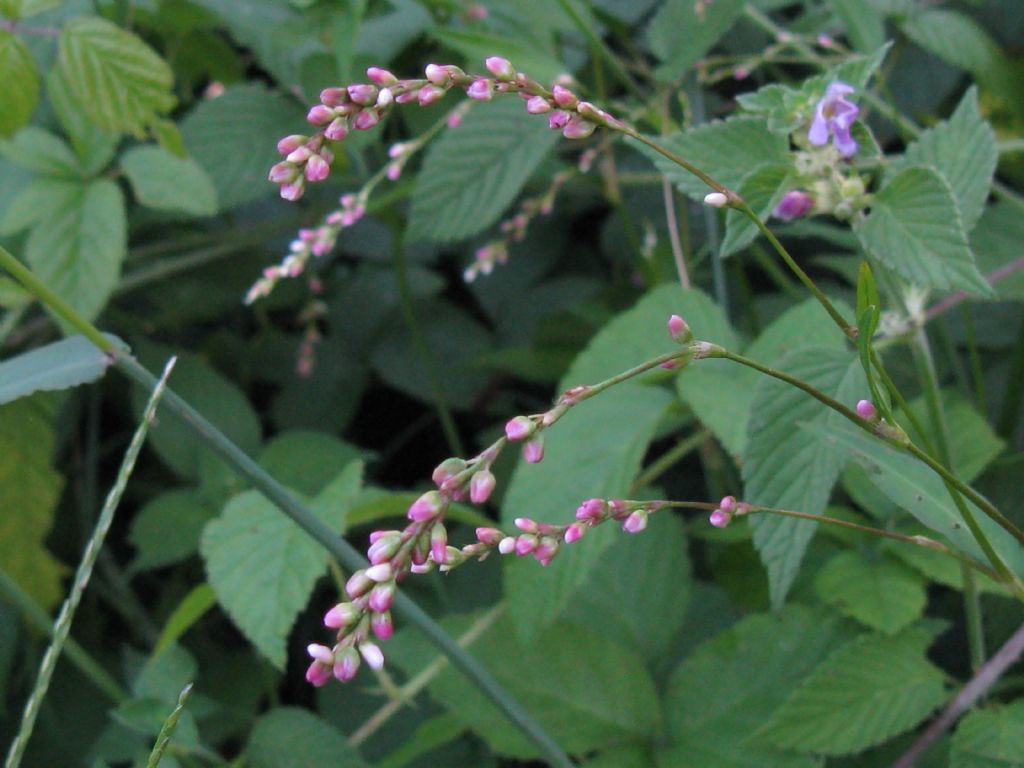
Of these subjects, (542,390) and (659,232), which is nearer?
(659,232)

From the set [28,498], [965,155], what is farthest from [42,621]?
[965,155]

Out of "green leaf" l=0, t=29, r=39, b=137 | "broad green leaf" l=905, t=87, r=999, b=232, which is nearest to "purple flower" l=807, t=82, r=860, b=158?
"broad green leaf" l=905, t=87, r=999, b=232

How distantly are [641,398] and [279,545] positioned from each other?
426 millimetres

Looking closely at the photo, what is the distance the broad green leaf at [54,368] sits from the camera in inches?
26.0

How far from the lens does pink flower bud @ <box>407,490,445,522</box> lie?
0.44 m

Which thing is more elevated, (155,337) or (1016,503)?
(1016,503)

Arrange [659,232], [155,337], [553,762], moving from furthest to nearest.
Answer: [155,337] → [659,232] → [553,762]

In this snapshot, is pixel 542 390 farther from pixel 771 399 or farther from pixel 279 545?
pixel 771 399

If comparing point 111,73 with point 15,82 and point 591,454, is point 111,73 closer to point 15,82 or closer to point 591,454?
point 15,82

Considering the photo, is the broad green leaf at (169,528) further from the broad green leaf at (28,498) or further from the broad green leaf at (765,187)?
the broad green leaf at (765,187)

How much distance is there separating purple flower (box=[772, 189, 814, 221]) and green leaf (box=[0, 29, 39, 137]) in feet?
2.66

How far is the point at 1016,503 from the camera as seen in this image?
1052 millimetres

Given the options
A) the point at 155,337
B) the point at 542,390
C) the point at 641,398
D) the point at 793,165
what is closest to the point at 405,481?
the point at 542,390

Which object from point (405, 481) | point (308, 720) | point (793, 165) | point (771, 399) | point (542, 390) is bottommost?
point (405, 481)
